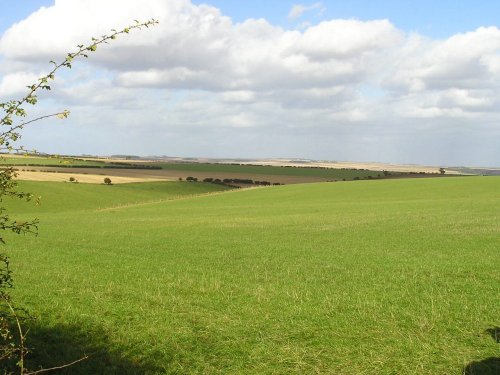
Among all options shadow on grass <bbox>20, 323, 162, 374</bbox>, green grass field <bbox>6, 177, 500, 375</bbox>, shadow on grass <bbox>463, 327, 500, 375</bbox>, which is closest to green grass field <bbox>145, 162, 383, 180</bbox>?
green grass field <bbox>6, 177, 500, 375</bbox>

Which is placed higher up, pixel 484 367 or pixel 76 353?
pixel 484 367

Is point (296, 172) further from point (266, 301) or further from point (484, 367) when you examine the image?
point (484, 367)

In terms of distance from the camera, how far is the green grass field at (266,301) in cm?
1020

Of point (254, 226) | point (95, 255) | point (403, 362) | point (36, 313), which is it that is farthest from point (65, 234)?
point (403, 362)

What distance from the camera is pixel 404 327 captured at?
11852mm

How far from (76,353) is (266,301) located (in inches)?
226

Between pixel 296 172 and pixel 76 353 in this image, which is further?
pixel 296 172

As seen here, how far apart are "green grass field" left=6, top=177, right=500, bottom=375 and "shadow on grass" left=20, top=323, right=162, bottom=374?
40mm

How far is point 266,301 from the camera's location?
47.2 feet

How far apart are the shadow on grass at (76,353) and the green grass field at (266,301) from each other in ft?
0.13

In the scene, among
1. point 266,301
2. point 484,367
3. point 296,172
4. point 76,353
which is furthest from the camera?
point 296,172

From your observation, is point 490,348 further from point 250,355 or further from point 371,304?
point 250,355

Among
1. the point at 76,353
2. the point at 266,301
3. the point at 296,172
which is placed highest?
the point at 296,172

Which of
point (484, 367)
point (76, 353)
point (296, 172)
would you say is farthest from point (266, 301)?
point (296, 172)
